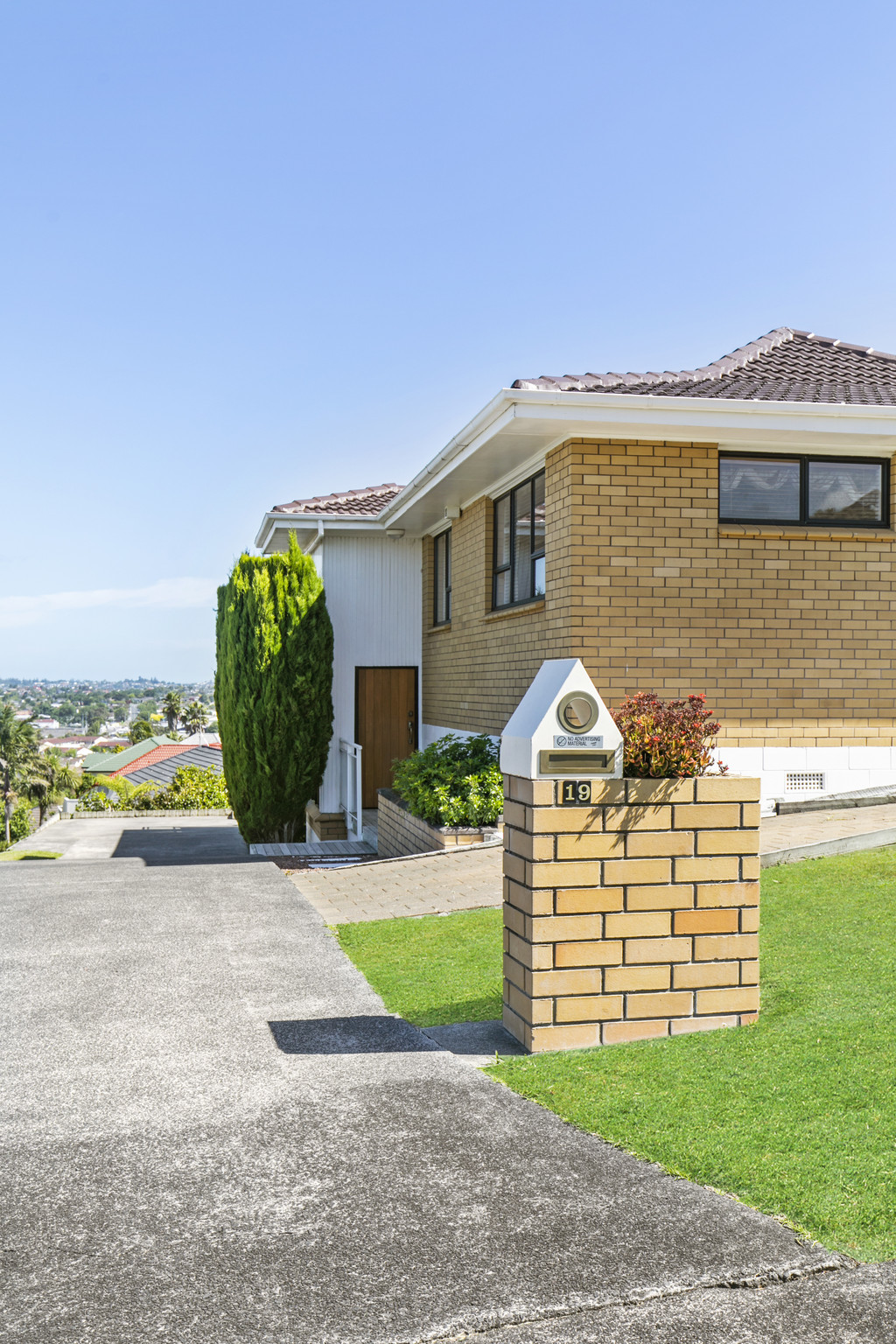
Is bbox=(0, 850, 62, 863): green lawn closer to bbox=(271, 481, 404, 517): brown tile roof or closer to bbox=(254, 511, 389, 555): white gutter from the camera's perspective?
bbox=(254, 511, 389, 555): white gutter

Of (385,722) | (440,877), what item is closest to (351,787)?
(385,722)

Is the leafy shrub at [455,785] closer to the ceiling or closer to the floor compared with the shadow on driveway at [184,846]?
closer to the ceiling

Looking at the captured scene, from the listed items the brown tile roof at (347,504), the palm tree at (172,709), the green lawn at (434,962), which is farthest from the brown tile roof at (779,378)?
the palm tree at (172,709)

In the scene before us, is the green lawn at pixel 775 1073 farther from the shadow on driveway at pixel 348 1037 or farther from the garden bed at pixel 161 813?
the garden bed at pixel 161 813

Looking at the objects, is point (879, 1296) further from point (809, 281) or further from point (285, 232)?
point (285, 232)

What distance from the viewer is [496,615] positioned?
1366 cm

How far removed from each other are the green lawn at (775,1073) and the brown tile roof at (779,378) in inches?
238

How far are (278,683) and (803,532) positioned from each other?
838cm

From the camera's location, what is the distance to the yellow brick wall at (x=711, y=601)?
36.1ft

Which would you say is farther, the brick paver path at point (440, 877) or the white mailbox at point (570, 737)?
the brick paver path at point (440, 877)

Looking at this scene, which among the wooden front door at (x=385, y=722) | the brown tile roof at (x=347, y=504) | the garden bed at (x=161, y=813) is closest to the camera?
the brown tile roof at (x=347, y=504)

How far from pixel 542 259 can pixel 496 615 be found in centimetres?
503

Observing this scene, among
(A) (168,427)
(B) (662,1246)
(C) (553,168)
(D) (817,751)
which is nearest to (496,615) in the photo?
(D) (817,751)

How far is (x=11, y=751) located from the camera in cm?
7825
